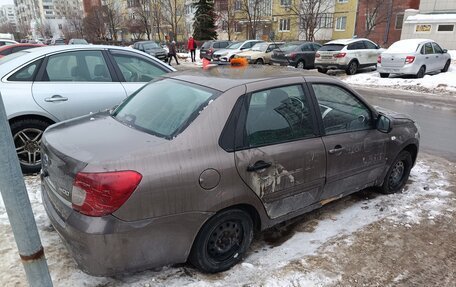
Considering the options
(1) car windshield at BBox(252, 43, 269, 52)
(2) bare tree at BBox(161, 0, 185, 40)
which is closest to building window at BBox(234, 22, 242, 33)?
(2) bare tree at BBox(161, 0, 185, 40)

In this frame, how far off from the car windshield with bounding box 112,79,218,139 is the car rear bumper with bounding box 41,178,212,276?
2.20 feet

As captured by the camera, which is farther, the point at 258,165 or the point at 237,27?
the point at 237,27

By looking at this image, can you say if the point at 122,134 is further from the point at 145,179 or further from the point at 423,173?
the point at 423,173

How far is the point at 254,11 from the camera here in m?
40.8

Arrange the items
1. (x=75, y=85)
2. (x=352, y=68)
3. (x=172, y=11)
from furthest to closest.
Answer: (x=172, y=11) → (x=352, y=68) → (x=75, y=85)

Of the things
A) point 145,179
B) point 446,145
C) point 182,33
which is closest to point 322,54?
point 446,145

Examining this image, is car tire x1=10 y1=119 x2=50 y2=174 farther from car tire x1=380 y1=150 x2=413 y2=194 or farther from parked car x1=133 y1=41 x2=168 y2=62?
parked car x1=133 y1=41 x2=168 y2=62

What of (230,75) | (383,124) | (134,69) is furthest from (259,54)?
(230,75)

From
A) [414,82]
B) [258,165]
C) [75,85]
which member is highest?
[75,85]

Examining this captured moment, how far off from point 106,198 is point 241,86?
4.69ft

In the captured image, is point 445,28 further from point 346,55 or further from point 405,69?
point 405,69

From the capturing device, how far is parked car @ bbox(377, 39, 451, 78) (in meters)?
16.0

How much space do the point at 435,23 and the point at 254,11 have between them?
19.1 m

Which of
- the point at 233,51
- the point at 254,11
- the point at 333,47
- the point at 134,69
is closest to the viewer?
the point at 134,69
